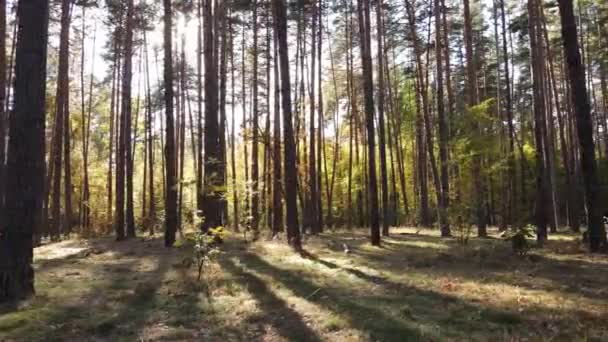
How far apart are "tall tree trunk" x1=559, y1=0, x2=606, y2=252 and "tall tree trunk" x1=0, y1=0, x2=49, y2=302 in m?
10.2

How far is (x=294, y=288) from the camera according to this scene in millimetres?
8156

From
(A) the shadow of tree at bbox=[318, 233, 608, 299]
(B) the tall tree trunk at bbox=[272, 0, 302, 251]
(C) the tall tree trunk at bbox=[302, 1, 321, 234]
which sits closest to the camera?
(A) the shadow of tree at bbox=[318, 233, 608, 299]

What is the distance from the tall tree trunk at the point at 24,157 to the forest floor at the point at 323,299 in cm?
54

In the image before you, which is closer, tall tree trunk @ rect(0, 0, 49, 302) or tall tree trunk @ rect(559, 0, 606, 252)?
tall tree trunk @ rect(0, 0, 49, 302)

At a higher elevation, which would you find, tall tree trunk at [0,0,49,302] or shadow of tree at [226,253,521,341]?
tall tree trunk at [0,0,49,302]

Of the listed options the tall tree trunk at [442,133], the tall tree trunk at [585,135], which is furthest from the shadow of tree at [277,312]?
the tall tree trunk at [442,133]

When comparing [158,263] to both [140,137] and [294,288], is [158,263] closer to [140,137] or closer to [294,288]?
[294,288]

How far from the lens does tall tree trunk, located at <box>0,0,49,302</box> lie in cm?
694

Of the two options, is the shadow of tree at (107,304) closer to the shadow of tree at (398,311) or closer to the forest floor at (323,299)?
the forest floor at (323,299)

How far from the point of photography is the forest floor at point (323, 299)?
570 cm

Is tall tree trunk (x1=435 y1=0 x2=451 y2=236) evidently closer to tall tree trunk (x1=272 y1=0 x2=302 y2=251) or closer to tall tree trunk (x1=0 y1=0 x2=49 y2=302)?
tall tree trunk (x1=272 y1=0 x2=302 y2=251)

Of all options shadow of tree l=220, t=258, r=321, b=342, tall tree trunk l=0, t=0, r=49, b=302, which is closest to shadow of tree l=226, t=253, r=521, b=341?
shadow of tree l=220, t=258, r=321, b=342

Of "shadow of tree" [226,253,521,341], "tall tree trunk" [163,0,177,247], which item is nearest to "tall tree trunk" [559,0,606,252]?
"shadow of tree" [226,253,521,341]

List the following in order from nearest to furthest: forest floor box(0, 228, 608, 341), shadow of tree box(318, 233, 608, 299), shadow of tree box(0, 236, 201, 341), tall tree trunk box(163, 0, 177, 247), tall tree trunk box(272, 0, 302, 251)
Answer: forest floor box(0, 228, 608, 341) → shadow of tree box(0, 236, 201, 341) → shadow of tree box(318, 233, 608, 299) → tall tree trunk box(272, 0, 302, 251) → tall tree trunk box(163, 0, 177, 247)
